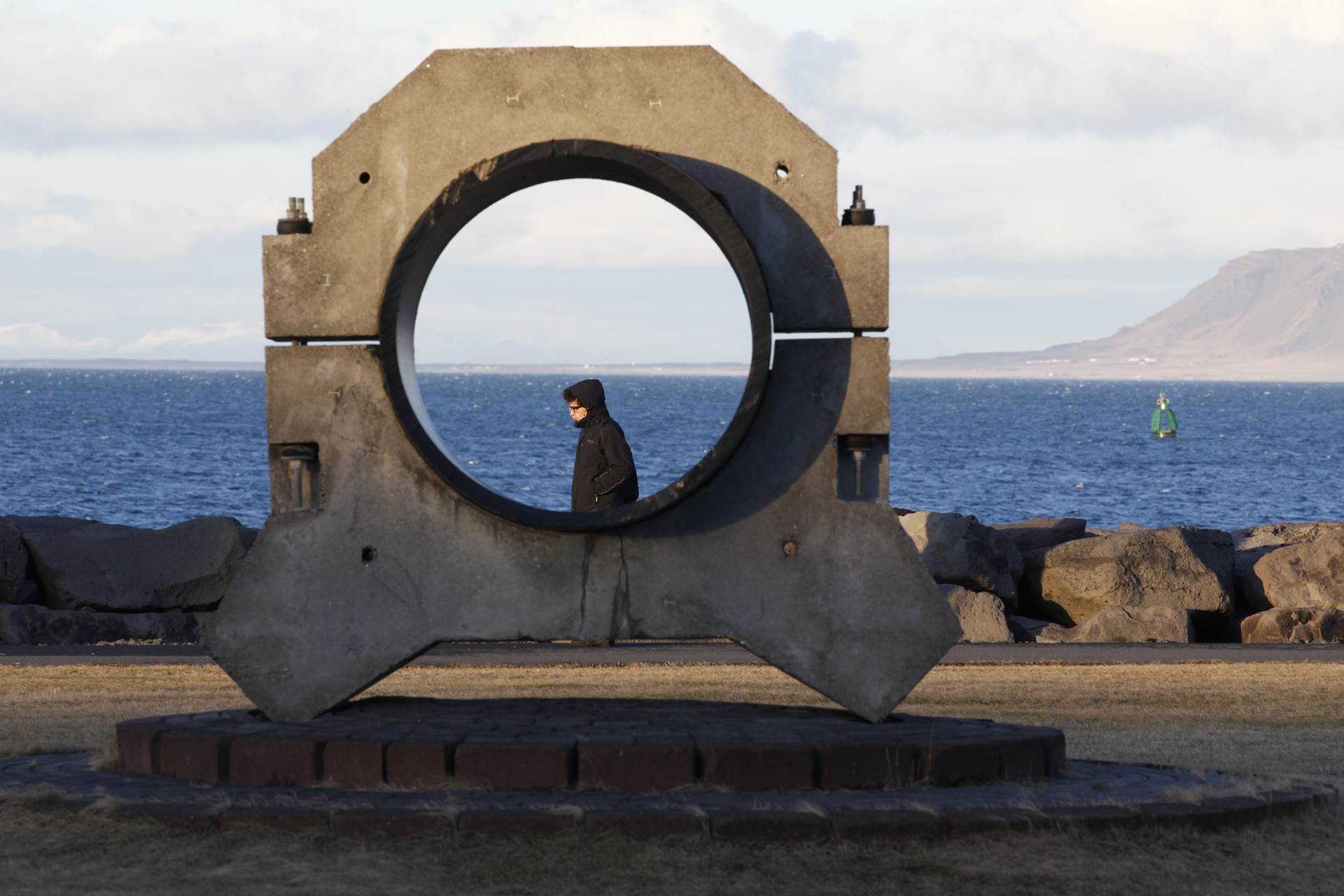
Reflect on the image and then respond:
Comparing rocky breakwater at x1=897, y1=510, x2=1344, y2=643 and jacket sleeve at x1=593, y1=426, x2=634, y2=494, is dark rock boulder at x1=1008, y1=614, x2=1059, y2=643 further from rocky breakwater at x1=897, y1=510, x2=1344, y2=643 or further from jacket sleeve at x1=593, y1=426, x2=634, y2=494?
jacket sleeve at x1=593, y1=426, x2=634, y2=494

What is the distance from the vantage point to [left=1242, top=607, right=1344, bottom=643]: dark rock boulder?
18016 mm

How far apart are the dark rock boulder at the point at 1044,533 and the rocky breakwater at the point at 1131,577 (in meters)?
1.80

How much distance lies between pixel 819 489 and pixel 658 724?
1463 millimetres

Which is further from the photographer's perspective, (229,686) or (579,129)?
(229,686)

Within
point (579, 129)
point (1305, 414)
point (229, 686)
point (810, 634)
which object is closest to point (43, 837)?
point (810, 634)

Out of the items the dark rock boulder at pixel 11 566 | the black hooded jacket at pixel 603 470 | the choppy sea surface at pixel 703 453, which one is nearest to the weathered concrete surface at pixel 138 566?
the dark rock boulder at pixel 11 566

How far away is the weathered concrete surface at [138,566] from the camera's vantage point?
763 inches

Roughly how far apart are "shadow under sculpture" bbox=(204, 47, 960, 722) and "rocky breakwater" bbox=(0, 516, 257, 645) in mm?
10099

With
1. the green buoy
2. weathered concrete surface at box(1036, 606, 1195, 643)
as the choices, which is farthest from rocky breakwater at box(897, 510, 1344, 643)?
the green buoy

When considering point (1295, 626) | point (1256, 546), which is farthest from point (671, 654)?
point (1256, 546)

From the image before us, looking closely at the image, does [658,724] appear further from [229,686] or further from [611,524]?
[229,686]

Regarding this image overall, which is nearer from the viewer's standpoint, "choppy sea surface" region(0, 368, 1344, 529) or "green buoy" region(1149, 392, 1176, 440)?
"choppy sea surface" region(0, 368, 1344, 529)

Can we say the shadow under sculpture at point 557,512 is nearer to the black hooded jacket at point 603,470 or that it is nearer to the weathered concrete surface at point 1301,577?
the black hooded jacket at point 603,470

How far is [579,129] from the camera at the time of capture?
29.1 feet
